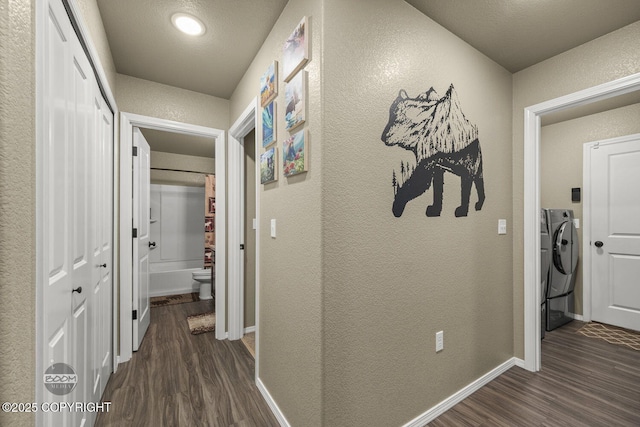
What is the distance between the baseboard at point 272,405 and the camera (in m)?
1.64

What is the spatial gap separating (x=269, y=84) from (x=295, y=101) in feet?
1.49

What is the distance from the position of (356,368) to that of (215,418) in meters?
1.01

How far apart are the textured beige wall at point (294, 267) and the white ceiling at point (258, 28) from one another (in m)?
0.24

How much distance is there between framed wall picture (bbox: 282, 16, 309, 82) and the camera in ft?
4.68

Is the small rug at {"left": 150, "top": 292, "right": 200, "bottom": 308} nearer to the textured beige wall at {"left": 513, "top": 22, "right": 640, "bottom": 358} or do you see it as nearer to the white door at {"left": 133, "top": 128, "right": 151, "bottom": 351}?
the white door at {"left": 133, "top": 128, "right": 151, "bottom": 351}

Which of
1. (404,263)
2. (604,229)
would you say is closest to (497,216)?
(404,263)

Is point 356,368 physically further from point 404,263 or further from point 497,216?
point 497,216

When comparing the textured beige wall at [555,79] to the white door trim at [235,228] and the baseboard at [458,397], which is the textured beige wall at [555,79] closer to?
the baseboard at [458,397]

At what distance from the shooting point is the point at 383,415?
1.50m

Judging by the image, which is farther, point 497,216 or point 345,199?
point 497,216

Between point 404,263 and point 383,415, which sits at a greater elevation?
point 404,263

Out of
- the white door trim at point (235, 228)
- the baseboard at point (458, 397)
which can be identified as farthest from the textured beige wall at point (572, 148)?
the white door trim at point (235, 228)

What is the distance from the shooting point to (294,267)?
1.57m

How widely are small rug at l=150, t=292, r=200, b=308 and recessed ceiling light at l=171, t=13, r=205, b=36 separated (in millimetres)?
3573
